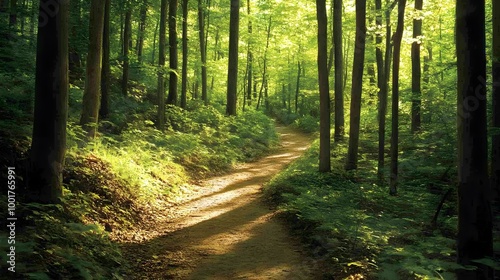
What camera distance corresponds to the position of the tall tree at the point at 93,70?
32.2 feet

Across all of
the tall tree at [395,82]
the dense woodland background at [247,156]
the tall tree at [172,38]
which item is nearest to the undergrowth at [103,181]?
the dense woodland background at [247,156]

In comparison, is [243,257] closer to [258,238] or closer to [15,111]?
[258,238]

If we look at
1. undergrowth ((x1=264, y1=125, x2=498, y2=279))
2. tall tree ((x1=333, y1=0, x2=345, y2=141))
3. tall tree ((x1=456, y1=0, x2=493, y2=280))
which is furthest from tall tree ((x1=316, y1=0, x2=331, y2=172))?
tall tree ((x1=456, y1=0, x2=493, y2=280))

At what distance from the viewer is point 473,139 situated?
461cm

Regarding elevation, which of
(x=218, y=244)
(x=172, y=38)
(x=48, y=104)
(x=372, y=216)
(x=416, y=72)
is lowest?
(x=218, y=244)

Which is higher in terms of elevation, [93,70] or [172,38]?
[172,38]

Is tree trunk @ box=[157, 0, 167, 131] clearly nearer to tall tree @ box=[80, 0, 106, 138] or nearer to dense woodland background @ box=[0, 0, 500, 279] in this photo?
dense woodland background @ box=[0, 0, 500, 279]

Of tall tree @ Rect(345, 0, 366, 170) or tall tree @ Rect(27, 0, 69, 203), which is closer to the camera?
tall tree @ Rect(27, 0, 69, 203)

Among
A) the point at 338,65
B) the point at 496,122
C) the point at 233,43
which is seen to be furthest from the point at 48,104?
the point at 233,43

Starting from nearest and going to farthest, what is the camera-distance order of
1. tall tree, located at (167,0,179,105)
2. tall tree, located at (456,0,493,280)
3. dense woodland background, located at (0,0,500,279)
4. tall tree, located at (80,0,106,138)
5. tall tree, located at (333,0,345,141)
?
tall tree, located at (456,0,493,280) → dense woodland background, located at (0,0,500,279) → tall tree, located at (80,0,106,138) → tall tree, located at (333,0,345,141) → tall tree, located at (167,0,179,105)

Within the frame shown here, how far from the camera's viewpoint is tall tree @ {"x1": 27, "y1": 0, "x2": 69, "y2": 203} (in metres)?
5.71

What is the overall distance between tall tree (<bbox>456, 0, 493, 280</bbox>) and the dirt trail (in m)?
2.43

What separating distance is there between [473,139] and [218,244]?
15.9 feet

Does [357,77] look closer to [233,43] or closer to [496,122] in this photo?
[496,122]
